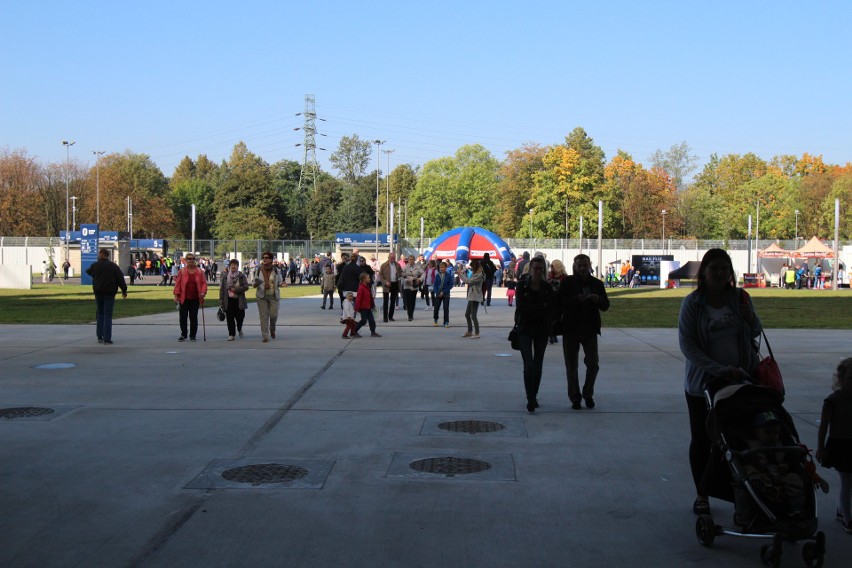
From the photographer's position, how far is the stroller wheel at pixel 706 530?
5020 mm

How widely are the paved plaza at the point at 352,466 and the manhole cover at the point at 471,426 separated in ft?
0.18

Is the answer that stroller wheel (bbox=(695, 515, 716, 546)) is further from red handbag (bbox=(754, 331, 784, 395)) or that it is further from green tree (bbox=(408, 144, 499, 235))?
green tree (bbox=(408, 144, 499, 235))

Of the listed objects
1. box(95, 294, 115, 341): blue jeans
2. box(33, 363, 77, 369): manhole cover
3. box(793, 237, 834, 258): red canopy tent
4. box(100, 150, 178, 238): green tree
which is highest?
box(100, 150, 178, 238): green tree

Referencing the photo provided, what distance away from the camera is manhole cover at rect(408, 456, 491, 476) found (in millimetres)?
6828

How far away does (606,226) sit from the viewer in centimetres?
8762

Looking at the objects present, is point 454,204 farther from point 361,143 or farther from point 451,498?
point 451,498

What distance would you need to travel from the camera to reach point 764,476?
4.70 meters

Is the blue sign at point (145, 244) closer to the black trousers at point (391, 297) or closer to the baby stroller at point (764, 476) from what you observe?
the black trousers at point (391, 297)

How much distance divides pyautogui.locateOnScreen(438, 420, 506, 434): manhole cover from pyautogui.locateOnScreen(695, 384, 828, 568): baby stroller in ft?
11.1

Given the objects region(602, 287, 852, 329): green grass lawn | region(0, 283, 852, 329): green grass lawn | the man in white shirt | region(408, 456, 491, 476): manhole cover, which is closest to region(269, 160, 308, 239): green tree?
region(0, 283, 852, 329): green grass lawn

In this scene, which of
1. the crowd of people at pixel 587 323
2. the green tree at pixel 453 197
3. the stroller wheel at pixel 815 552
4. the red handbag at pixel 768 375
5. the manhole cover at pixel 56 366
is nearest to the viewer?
the stroller wheel at pixel 815 552

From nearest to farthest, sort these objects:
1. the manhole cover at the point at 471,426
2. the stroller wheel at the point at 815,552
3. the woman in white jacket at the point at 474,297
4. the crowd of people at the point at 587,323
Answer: the stroller wheel at the point at 815,552 → the crowd of people at the point at 587,323 → the manhole cover at the point at 471,426 → the woman in white jacket at the point at 474,297

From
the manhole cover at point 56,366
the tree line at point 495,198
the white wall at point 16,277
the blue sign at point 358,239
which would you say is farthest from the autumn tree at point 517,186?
the manhole cover at point 56,366

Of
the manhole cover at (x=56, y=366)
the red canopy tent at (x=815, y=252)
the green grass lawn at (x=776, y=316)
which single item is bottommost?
the manhole cover at (x=56, y=366)
